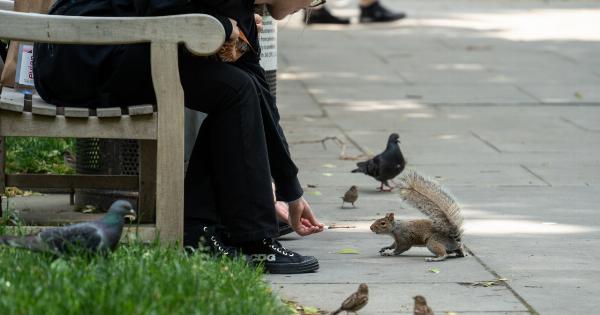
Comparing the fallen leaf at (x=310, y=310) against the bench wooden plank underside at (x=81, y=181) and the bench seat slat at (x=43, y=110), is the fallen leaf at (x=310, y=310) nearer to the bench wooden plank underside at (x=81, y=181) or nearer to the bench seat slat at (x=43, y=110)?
the bench seat slat at (x=43, y=110)

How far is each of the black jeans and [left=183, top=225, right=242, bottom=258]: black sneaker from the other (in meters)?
0.01

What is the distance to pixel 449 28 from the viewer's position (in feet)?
60.6

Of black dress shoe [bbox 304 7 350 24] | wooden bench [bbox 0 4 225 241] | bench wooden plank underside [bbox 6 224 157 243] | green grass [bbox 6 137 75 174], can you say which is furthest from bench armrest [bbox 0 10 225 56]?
black dress shoe [bbox 304 7 350 24]

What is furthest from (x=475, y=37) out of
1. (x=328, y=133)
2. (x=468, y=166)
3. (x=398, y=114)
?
(x=468, y=166)

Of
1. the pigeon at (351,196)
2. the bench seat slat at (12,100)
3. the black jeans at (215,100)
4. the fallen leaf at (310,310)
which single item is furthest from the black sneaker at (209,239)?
the pigeon at (351,196)

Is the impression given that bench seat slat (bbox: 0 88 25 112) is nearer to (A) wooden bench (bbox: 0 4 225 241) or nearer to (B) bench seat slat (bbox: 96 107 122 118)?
(A) wooden bench (bbox: 0 4 225 241)

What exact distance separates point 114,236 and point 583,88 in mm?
8731

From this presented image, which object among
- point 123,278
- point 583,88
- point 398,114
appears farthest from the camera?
point 583,88

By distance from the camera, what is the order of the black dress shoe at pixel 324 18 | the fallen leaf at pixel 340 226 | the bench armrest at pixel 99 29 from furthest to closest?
1. the black dress shoe at pixel 324 18
2. the fallen leaf at pixel 340 226
3. the bench armrest at pixel 99 29

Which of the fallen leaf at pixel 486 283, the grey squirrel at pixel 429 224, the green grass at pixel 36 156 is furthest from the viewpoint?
the green grass at pixel 36 156

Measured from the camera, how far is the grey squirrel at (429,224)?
5719mm

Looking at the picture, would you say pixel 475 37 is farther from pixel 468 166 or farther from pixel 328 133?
pixel 468 166

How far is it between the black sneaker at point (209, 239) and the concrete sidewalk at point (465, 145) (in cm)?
28

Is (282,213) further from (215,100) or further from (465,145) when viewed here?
(465,145)
